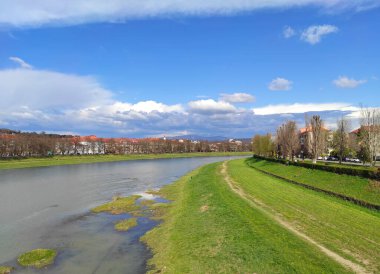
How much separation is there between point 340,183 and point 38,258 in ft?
94.9

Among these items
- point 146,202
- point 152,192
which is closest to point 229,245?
point 146,202

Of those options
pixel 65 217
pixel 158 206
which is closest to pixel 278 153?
pixel 158 206

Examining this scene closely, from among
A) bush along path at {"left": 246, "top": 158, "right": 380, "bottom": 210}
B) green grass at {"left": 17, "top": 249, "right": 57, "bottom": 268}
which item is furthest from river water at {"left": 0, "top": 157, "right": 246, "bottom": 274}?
bush along path at {"left": 246, "top": 158, "right": 380, "bottom": 210}

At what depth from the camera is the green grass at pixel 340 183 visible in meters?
30.3

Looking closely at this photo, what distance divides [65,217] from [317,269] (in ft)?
69.2

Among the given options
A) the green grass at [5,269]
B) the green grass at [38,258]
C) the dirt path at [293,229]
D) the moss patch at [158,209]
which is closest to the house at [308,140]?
the dirt path at [293,229]

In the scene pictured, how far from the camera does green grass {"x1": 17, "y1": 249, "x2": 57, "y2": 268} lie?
56.5ft

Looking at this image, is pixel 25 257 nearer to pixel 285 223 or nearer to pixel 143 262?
pixel 143 262

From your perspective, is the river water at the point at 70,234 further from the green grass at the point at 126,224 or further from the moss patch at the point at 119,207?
the moss patch at the point at 119,207

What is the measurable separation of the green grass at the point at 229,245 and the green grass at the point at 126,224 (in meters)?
2.17

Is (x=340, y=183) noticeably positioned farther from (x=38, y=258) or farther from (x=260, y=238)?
(x=38, y=258)

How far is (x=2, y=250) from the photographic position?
767 inches

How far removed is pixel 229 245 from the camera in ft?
57.3

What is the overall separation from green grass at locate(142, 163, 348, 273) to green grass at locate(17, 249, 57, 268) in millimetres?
4955
